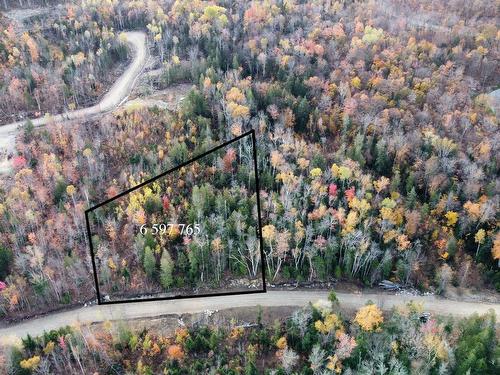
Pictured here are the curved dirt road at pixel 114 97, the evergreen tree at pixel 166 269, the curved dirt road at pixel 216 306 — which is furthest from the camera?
the curved dirt road at pixel 114 97

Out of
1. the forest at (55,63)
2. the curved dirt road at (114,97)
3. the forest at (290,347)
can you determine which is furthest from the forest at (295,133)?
the forest at (290,347)

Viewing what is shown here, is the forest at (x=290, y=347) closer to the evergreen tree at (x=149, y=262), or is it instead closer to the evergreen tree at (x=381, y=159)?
the evergreen tree at (x=149, y=262)

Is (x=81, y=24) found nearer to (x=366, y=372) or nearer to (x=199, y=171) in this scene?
(x=199, y=171)

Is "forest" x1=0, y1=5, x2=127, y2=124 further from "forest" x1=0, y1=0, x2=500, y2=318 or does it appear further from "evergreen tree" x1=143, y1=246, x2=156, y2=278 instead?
"evergreen tree" x1=143, y1=246, x2=156, y2=278

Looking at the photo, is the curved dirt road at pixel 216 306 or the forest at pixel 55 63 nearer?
the curved dirt road at pixel 216 306

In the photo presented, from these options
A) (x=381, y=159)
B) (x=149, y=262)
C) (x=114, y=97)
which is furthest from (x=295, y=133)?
(x=114, y=97)

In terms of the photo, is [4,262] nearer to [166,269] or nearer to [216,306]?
[166,269]

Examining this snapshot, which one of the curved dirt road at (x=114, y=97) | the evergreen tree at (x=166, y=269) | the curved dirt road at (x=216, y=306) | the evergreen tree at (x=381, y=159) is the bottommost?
the curved dirt road at (x=216, y=306)
